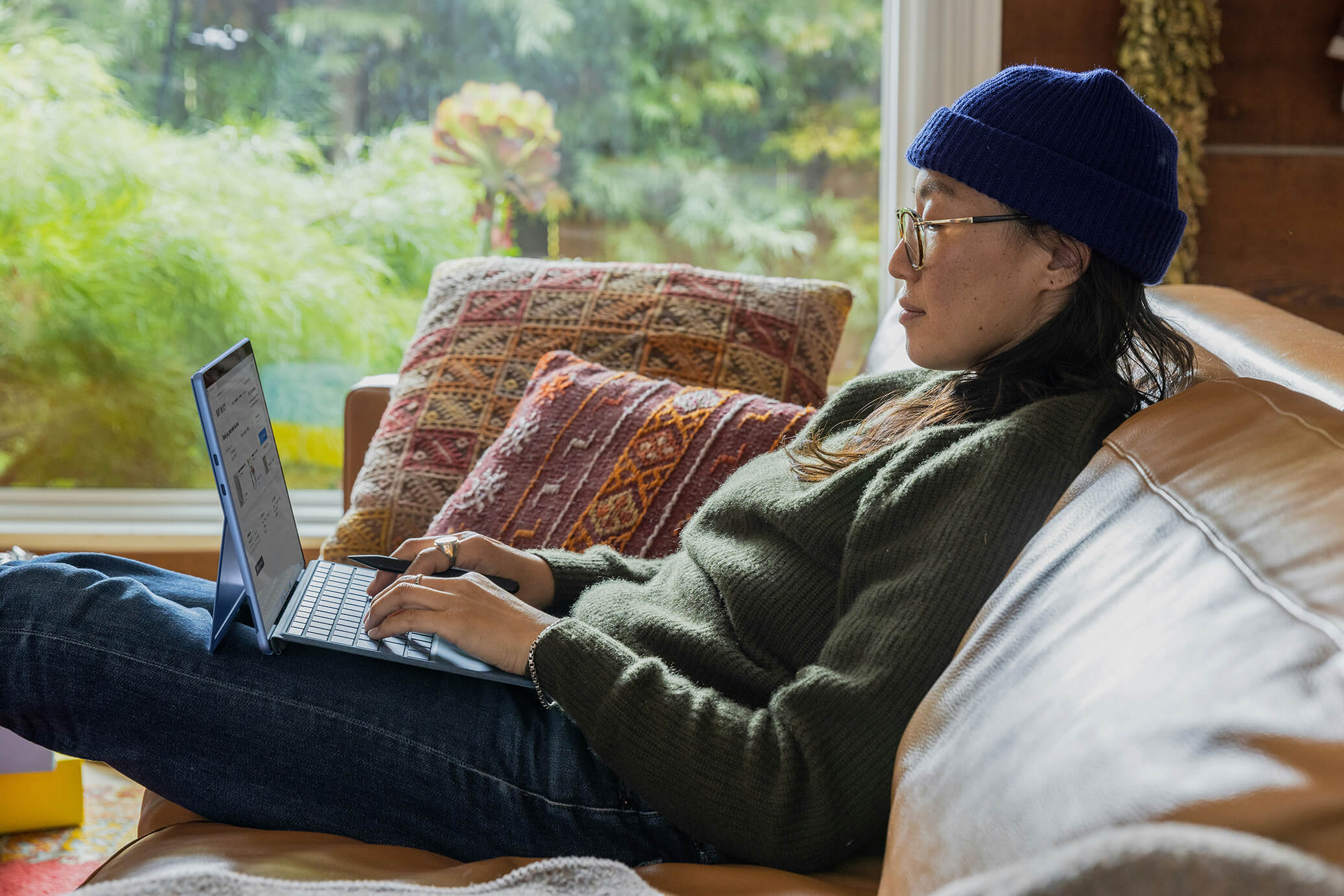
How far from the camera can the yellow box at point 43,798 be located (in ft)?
6.03

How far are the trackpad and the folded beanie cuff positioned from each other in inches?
26.4

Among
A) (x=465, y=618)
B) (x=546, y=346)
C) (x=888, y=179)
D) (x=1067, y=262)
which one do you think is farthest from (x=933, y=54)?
(x=465, y=618)

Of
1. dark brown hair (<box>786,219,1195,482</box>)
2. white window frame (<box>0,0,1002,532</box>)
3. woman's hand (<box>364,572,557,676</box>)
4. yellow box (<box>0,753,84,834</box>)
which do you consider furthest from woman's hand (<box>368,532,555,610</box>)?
white window frame (<box>0,0,1002,532</box>)

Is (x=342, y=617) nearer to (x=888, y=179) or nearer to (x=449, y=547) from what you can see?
(x=449, y=547)

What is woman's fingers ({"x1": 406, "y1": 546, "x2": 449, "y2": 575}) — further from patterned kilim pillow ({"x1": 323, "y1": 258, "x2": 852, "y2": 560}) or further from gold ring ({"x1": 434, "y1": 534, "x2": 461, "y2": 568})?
patterned kilim pillow ({"x1": 323, "y1": 258, "x2": 852, "y2": 560})

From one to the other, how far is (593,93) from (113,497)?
1.61 meters

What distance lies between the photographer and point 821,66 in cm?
279

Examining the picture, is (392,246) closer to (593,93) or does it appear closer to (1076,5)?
(593,93)

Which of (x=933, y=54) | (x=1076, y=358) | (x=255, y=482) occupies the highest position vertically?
(x=933, y=54)

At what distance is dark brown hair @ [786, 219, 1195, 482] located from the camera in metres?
1.10

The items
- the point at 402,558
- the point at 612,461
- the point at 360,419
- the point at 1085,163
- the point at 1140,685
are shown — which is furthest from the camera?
the point at 360,419

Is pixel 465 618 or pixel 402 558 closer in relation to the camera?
pixel 465 618

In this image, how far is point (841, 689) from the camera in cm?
89

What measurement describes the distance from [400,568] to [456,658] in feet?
0.76
